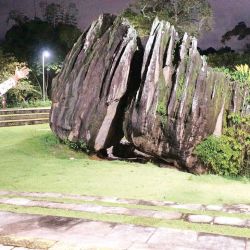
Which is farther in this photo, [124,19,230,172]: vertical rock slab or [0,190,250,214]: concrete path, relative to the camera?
[124,19,230,172]: vertical rock slab

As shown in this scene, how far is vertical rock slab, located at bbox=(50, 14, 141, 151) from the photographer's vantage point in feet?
43.1

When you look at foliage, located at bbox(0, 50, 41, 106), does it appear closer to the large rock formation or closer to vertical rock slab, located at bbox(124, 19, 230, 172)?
the large rock formation

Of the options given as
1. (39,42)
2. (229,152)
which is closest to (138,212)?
(229,152)

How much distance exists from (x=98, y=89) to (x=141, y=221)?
25.3 ft

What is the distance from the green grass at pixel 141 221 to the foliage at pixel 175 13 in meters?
28.0

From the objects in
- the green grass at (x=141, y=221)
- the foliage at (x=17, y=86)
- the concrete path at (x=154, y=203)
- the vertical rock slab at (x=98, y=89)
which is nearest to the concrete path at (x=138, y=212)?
the green grass at (x=141, y=221)

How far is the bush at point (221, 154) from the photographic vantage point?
1173 centimetres

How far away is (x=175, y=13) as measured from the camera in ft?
112

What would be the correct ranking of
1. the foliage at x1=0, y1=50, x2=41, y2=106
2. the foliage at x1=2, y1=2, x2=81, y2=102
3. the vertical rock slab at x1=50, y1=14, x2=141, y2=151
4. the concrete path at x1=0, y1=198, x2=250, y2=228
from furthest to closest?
the foliage at x1=2, y1=2, x2=81, y2=102 → the foliage at x1=0, y1=50, x2=41, y2=106 → the vertical rock slab at x1=50, y1=14, x2=141, y2=151 → the concrete path at x1=0, y1=198, x2=250, y2=228

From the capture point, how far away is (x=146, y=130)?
1218 centimetres

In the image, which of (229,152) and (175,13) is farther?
(175,13)

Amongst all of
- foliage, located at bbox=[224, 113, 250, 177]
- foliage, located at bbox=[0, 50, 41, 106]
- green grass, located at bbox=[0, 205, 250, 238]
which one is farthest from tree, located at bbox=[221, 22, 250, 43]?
green grass, located at bbox=[0, 205, 250, 238]

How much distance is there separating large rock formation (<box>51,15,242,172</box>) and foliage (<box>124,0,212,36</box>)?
19.6 m

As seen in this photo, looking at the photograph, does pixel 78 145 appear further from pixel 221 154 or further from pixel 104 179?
pixel 221 154
